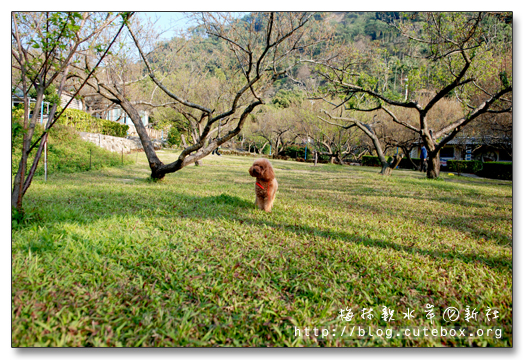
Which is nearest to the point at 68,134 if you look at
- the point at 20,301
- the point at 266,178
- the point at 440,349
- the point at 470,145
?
the point at 266,178

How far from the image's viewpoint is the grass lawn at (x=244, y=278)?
1.70 metres

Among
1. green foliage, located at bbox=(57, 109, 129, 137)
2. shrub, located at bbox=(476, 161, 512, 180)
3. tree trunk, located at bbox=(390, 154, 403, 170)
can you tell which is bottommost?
shrub, located at bbox=(476, 161, 512, 180)

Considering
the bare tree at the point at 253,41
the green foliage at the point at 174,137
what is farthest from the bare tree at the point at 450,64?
the green foliage at the point at 174,137

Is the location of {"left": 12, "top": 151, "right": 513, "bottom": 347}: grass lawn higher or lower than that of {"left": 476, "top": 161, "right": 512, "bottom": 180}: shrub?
lower

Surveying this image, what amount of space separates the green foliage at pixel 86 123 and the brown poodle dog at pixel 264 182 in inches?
457

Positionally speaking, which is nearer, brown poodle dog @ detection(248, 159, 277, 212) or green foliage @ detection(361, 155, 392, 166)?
brown poodle dog @ detection(248, 159, 277, 212)

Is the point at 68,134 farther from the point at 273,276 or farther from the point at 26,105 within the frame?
the point at 273,276

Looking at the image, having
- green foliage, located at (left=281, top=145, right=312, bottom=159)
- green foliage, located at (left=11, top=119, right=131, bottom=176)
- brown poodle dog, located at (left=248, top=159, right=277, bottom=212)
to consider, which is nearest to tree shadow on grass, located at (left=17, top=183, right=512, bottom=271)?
brown poodle dog, located at (left=248, top=159, right=277, bottom=212)

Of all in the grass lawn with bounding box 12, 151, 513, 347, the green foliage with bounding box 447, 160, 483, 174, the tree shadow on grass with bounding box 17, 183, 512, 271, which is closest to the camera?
the grass lawn with bounding box 12, 151, 513, 347

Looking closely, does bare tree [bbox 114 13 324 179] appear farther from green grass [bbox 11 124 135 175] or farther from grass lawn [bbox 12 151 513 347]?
green grass [bbox 11 124 135 175]

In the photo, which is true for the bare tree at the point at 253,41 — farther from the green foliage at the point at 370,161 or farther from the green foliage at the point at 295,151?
the green foliage at the point at 295,151

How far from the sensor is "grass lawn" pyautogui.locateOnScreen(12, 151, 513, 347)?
170 cm

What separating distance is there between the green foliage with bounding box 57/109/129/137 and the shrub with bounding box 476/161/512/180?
69.8ft

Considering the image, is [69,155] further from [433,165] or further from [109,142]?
[433,165]
